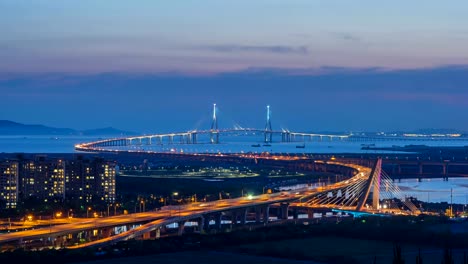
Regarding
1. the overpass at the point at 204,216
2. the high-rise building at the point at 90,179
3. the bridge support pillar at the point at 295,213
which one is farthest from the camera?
the high-rise building at the point at 90,179

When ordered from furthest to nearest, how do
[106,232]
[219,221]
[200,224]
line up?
[219,221] → [200,224] → [106,232]

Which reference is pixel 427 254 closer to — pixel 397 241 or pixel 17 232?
pixel 397 241

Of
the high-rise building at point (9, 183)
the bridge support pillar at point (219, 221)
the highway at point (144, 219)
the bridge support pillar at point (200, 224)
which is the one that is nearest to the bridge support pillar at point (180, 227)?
the highway at point (144, 219)

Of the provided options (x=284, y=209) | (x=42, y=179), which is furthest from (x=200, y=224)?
(x=42, y=179)

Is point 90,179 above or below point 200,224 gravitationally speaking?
above

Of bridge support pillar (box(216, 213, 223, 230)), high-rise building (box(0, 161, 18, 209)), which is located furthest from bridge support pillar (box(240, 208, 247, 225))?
high-rise building (box(0, 161, 18, 209))

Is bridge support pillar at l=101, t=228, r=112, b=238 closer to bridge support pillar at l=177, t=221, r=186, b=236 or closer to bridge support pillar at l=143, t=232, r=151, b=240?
bridge support pillar at l=143, t=232, r=151, b=240

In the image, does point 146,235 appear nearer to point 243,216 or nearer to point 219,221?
point 219,221

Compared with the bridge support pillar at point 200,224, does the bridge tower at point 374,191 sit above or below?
above

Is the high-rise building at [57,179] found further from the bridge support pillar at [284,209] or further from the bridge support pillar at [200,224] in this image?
the bridge support pillar at [200,224]
